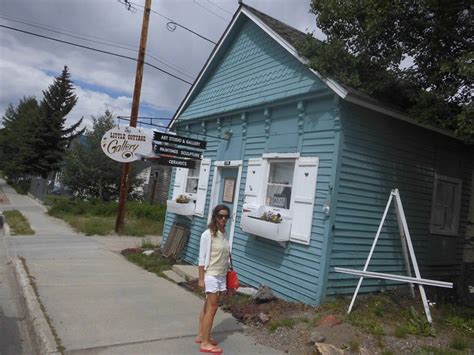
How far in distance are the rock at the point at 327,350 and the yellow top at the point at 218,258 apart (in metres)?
1.30

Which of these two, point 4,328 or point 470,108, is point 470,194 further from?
point 4,328

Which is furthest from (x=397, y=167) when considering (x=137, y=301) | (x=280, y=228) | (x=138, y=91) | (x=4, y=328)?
(x=138, y=91)

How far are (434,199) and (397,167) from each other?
140 cm

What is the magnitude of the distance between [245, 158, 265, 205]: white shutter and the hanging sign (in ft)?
8.61

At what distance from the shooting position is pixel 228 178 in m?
9.86

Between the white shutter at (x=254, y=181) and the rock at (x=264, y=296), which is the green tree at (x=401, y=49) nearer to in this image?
the white shutter at (x=254, y=181)

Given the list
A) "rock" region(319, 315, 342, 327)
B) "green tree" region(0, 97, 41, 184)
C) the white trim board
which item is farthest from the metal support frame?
"green tree" region(0, 97, 41, 184)

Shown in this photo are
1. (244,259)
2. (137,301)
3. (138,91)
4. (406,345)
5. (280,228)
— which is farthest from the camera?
(138,91)

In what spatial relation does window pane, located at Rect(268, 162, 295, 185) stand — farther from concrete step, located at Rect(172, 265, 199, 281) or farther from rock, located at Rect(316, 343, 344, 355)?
rock, located at Rect(316, 343, 344, 355)

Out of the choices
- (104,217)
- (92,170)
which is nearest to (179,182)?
(104,217)

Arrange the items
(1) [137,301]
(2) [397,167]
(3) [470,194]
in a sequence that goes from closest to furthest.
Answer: (1) [137,301], (2) [397,167], (3) [470,194]

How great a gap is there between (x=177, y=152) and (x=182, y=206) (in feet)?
5.48

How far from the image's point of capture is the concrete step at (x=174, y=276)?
8.74 metres

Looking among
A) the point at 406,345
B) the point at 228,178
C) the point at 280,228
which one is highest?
the point at 228,178
